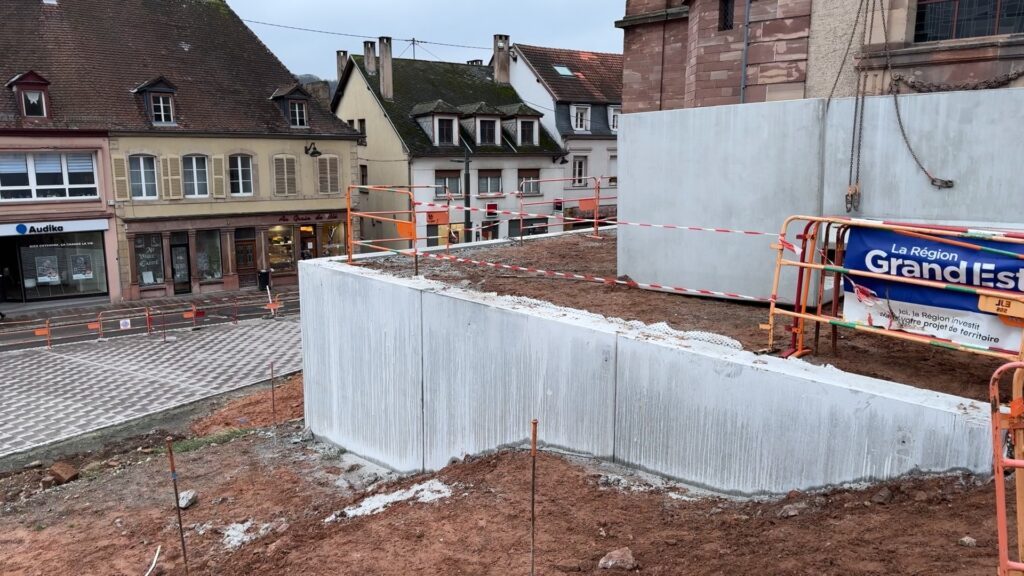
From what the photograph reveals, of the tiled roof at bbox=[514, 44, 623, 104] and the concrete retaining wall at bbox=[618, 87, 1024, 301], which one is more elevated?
the tiled roof at bbox=[514, 44, 623, 104]

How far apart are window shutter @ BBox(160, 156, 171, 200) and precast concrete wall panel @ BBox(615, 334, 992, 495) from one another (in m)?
26.5

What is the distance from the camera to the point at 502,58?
1700 inches

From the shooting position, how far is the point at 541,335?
8.55 meters

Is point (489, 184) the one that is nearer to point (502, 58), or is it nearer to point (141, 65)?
point (502, 58)

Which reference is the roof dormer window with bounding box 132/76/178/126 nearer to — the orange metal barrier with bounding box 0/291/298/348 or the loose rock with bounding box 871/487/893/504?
the orange metal barrier with bounding box 0/291/298/348

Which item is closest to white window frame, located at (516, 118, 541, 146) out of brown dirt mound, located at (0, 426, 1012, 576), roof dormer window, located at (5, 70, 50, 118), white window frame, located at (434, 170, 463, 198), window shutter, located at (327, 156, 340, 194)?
white window frame, located at (434, 170, 463, 198)

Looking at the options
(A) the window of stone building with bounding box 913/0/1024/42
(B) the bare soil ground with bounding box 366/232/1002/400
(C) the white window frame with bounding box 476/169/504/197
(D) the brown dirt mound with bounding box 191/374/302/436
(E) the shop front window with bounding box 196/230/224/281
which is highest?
(A) the window of stone building with bounding box 913/0/1024/42

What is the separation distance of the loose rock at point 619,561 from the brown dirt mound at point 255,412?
10.4 meters

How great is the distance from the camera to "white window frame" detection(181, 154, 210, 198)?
29.7 metres

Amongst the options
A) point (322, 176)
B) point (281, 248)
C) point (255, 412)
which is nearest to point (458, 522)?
point (255, 412)

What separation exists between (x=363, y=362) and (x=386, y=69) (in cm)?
2842

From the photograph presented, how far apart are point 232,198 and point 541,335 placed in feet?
85.0

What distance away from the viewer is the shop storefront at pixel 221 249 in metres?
29.3

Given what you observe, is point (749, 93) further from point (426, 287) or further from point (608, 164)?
point (608, 164)
